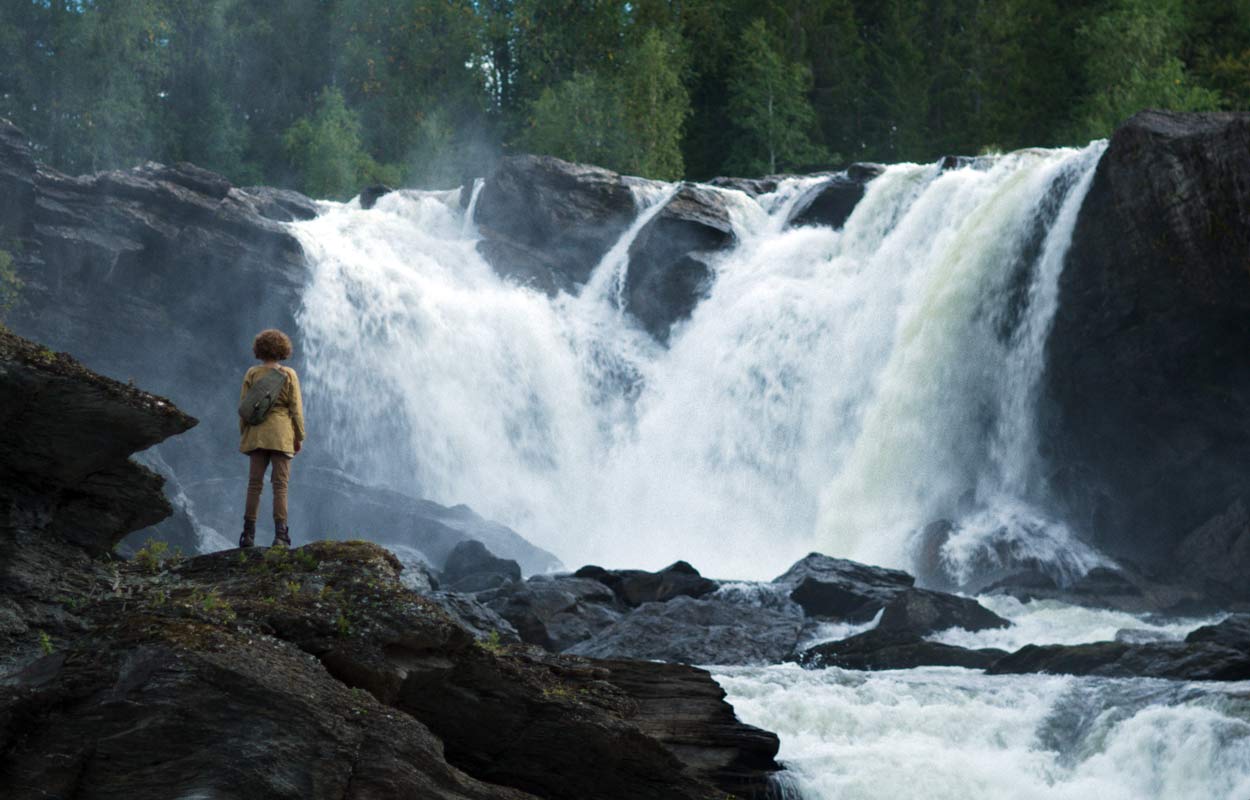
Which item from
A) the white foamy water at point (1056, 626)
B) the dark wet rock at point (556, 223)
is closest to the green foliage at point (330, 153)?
the dark wet rock at point (556, 223)

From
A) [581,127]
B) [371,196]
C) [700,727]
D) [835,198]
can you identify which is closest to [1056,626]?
[700,727]

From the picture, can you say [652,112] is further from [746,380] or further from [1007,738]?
[1007,738]

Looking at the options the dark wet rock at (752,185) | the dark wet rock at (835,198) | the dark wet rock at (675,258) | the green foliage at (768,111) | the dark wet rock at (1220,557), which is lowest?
the dark wet rock at (1220,557)

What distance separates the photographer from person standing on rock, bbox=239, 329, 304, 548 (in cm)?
1061

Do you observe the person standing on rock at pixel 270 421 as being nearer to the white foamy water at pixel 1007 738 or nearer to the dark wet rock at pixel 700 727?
the dark wet rock at pixel 700 727

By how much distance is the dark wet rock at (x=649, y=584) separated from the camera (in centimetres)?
2412

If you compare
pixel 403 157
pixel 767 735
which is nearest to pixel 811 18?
pixel 403 157

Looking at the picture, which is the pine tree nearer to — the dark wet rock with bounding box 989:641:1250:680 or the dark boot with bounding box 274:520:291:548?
the dark wet rock with bounding box 989:641:1250:680

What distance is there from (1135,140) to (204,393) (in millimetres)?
22420

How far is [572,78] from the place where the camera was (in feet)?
204

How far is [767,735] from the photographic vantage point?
39.5 ft

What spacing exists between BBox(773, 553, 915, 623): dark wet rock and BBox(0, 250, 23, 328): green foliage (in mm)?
19687

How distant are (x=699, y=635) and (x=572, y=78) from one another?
1777 inches

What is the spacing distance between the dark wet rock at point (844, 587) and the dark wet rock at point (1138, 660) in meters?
4.70
